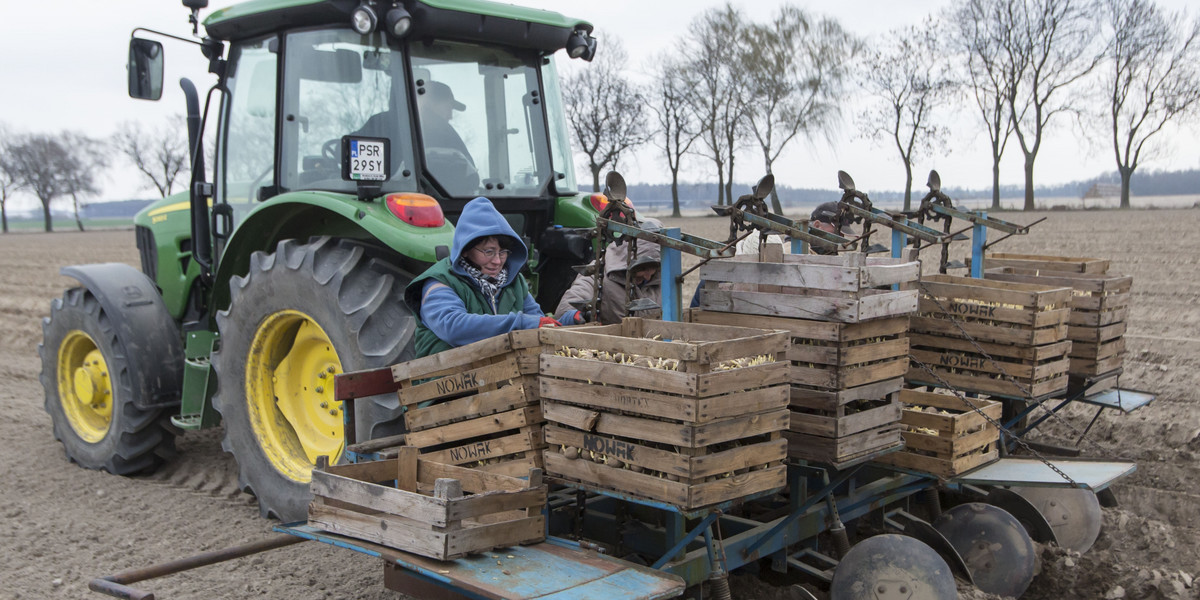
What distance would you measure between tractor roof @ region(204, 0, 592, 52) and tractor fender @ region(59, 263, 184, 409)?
166 cm

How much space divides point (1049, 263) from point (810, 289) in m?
2.91

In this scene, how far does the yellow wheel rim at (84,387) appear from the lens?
655cm

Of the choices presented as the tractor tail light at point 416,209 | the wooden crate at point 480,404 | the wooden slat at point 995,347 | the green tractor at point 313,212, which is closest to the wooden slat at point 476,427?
the wooden crate at point 480,404

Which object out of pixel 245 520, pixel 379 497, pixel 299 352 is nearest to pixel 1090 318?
pixel 379 497

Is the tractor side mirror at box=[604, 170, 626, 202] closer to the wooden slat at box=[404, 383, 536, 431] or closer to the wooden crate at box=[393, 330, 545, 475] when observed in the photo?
the wooden crate at box=[393, 330, 545, 475]

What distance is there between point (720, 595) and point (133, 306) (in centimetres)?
425

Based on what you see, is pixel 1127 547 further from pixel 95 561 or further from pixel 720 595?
pixel 95 561

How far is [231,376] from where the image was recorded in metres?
5.35

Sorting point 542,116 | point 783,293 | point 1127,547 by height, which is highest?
point 542,116

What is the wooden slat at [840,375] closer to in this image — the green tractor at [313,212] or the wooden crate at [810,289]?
the wooden crate at [810,289]

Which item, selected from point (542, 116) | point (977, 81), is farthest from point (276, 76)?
point (977, 81)

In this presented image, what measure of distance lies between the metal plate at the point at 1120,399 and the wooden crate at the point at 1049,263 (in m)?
0.75

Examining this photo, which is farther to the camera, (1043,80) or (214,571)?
(1043,80)

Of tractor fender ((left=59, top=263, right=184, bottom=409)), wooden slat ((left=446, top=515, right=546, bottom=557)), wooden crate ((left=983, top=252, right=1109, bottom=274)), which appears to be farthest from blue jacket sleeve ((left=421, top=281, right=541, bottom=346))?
wooden crate ((left=983, top=252, right=1109, bottom=274))
